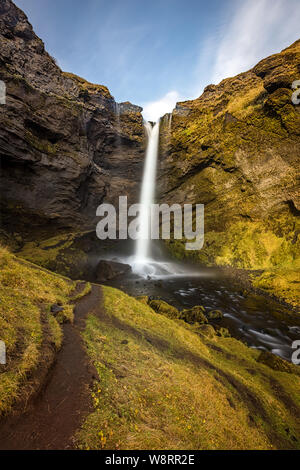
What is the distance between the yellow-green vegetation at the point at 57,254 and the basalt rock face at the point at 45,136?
2.19 m

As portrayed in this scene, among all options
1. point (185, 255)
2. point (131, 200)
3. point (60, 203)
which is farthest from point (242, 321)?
point (131, 200)

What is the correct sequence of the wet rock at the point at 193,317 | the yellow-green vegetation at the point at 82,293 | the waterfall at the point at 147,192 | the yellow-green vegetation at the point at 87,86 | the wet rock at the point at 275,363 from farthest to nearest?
the waterfall at the point at 147,192 < the yellow-green vegetation at the point at 87,86 < the wet rock at the point at 193,317 < the yellow-green vegetation at the point at 82,293 < the wet rock at the point at 275,363

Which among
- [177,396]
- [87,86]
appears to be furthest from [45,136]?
[177,396]

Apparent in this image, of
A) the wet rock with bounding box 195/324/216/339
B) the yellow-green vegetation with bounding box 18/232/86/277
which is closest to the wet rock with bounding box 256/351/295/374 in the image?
the wet rock with bounding box 195/324/216/339

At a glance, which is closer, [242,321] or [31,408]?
[31,408]

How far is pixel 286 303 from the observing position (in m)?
15.2

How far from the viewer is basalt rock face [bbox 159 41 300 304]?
75.4ft

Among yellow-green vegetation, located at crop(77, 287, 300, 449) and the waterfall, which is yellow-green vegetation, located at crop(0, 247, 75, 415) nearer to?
yellow-green vegetation, located at crop(77, 287, 300, 449)

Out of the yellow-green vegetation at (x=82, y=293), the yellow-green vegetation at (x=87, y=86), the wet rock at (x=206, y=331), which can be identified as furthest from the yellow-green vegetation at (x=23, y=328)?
the yellow-green vegetation at (x=87, y=86)

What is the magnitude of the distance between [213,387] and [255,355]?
15.3ft

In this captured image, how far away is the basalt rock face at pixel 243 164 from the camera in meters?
23.0

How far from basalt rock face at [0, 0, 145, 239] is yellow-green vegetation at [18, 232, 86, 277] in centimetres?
219

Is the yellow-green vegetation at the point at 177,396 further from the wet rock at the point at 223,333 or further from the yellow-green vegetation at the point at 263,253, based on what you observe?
the yellow-green vegetation at the point at 263,253
